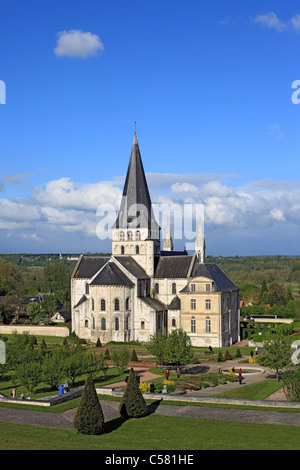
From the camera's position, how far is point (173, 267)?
74.7 meters

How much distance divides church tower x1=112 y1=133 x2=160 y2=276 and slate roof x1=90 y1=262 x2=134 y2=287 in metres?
4.72

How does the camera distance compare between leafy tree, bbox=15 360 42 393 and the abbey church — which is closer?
leafy tree, bbox=15 360 42 393

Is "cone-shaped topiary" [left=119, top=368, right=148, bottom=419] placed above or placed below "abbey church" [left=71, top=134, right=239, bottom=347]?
below

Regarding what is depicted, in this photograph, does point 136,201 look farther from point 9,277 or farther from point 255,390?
point 9,277

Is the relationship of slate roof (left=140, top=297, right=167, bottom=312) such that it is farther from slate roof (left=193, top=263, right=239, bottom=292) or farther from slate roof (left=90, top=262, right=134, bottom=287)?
slate roof (left=193, top=263, right=239, bottom=292)

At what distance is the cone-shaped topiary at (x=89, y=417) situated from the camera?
27.4 m

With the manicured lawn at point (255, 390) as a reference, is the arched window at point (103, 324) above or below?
above

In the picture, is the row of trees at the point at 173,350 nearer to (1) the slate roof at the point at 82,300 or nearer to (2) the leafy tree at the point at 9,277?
(1) the slate roof at the point at 82,300

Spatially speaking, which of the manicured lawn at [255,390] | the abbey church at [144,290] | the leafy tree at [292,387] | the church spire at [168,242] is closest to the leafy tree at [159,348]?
the manicured lawn at [255,390]

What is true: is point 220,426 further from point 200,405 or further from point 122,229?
point 122,229

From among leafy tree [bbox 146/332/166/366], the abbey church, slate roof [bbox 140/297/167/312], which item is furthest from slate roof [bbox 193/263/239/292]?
leafy tree [bbox 146/332/166/366]

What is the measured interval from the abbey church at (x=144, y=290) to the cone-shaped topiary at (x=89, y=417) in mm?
39569

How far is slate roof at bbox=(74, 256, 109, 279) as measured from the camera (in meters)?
78.7

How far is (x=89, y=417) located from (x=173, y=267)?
4792 centimetres
